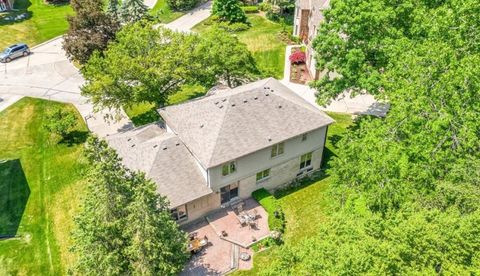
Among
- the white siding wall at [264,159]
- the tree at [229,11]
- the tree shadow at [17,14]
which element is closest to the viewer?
the white siding wall at [264,159]

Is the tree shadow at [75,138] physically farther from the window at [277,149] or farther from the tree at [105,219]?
the window at [277,149]

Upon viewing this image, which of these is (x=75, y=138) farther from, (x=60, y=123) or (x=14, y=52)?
(x=14, y=52)

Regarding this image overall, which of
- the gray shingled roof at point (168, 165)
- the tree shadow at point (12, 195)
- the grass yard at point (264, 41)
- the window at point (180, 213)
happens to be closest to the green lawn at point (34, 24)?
the grass yard at point (264, 41)

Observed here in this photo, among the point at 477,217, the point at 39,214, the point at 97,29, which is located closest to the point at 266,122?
the point at 477,217

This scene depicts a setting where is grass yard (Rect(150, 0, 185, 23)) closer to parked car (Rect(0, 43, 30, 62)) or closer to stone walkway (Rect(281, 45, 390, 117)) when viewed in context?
parked car (Rect(0, 43, 30, 62))

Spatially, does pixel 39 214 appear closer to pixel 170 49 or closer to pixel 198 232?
pixel 198 232

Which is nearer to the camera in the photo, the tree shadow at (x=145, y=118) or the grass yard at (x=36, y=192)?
the grass yard at (x=36, y=192)

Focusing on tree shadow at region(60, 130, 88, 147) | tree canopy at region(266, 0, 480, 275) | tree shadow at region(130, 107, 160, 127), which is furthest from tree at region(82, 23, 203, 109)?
tree canopy at region(266, 0, 480, 275)
